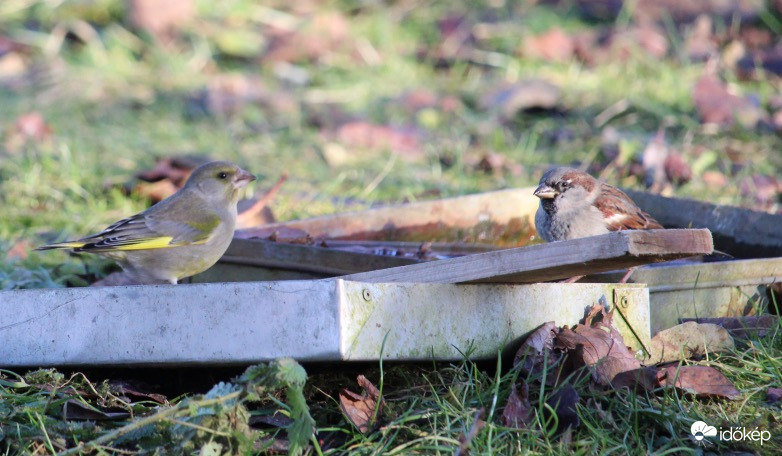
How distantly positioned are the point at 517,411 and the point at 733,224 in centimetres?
216

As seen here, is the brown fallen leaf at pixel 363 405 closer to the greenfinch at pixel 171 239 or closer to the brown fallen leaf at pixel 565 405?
the brown fallen leaf at pixel 565 405

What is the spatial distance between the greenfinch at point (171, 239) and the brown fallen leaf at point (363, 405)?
1.47 meters

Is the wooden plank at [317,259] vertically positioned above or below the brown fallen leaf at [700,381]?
above

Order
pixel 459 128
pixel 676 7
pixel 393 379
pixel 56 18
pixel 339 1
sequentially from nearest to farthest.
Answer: pixel 393 379
pixel 459 128
pixel 676 7
pixel 56 18
pixel 339 1

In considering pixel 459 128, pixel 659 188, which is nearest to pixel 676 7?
pixel 459 128

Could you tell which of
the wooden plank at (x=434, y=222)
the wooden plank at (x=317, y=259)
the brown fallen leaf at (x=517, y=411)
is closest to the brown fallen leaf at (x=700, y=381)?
the brown fallen leaf at (x=517, y=411)

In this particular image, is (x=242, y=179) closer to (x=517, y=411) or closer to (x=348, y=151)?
(x=517, y=411)

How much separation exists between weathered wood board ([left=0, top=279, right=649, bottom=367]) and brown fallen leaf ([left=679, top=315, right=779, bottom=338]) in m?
0.95

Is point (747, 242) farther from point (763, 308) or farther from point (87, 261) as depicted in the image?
point (87, 261)

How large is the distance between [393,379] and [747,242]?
219 centimetres

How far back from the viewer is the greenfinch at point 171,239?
4445 mm

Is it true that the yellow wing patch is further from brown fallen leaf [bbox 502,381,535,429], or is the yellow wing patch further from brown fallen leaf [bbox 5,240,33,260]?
brown fallen leaf [bbox 502,381,535,429]

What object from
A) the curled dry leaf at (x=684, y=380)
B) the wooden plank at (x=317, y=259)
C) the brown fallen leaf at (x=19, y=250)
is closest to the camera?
the curled dry leaf at (x=684, y=380)

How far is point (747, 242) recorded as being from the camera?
4691 mm
